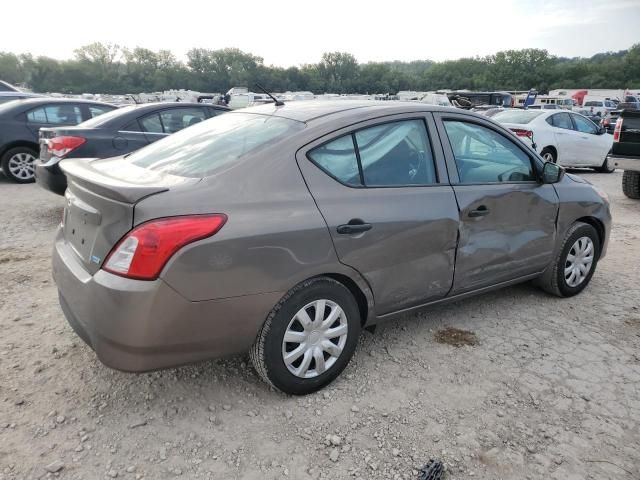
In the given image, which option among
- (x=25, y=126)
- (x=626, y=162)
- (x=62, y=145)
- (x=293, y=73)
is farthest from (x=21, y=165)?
(x=293, y=73)

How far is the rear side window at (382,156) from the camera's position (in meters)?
2.67

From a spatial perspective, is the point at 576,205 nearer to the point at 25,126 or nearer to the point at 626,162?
the point at 626,162

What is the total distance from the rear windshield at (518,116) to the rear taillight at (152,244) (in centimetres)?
1024

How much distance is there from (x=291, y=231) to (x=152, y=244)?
0.65 metres

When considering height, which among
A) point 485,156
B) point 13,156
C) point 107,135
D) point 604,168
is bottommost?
point 604,168

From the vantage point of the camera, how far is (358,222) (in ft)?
8.59

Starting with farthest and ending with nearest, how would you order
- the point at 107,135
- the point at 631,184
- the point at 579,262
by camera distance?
the point at 631,184, the point at 107,135, the point at 579,262

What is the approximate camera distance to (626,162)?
25.8 feet

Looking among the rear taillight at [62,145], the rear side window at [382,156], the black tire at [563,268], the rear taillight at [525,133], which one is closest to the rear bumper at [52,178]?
the rear taillight at [62,145]

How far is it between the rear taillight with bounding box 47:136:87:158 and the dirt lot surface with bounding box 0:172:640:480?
9.11ft

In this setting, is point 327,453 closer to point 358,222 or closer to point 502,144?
point 358,222

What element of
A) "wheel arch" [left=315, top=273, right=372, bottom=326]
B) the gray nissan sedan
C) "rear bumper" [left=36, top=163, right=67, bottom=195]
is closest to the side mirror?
the gray nissan sedan

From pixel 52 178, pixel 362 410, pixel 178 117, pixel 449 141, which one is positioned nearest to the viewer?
pixel 362 410

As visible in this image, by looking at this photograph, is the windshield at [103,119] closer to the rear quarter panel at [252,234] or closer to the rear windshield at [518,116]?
the rear quarter panel at [252,234]
